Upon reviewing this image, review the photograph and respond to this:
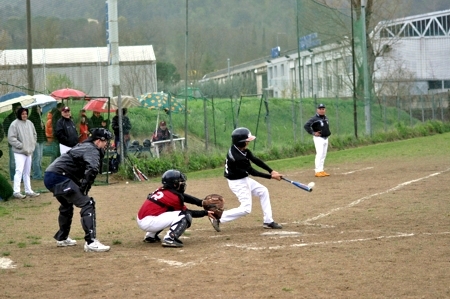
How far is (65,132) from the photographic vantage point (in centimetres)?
1767

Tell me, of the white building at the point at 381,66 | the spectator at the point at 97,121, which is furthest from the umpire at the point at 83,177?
the white building at the point at 381,66

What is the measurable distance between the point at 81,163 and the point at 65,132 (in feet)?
26.0

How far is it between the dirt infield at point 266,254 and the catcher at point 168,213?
216 mm

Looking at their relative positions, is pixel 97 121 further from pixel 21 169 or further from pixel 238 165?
pixel 238 165

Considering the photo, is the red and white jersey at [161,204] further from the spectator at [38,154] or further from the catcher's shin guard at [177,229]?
the spectator at [38,154]

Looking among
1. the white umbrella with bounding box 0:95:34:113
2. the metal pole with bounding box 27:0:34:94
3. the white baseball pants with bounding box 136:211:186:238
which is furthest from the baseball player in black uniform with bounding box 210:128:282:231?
the metal pole with bounding box 27:0:34:94

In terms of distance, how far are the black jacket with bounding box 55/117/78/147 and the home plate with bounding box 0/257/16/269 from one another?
8.42m

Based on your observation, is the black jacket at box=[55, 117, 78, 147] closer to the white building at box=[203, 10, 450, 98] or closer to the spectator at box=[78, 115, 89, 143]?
the spectator at box=[78, 115, 89, 143]

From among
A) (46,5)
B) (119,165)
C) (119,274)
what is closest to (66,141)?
(119,165)

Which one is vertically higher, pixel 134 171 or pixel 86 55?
pixel 86 55

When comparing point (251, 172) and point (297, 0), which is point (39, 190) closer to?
point (251, 172)

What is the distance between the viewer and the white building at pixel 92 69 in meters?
36.4

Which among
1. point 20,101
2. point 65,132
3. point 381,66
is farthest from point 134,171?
point 381,66

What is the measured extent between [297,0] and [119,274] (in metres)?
24.7
